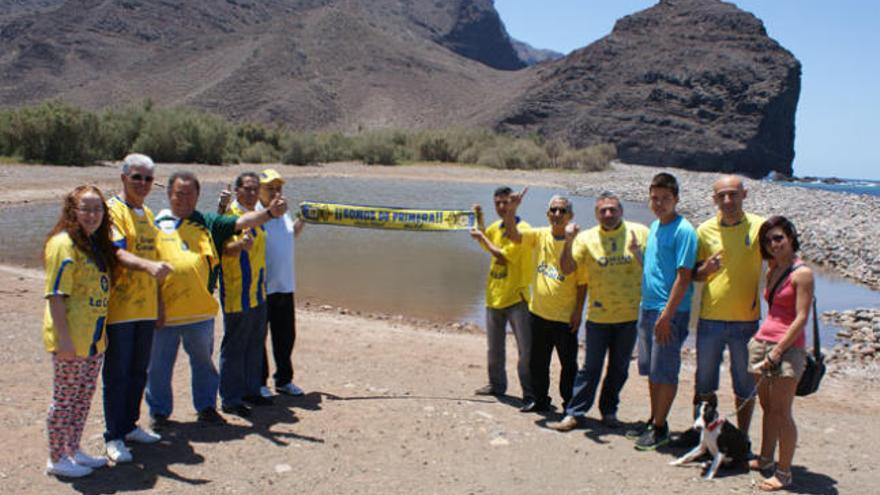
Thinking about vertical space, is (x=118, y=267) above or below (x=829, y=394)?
above

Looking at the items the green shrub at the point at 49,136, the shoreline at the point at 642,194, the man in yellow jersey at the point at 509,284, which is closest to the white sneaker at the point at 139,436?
the man in yellow jersey at the point at 509,284

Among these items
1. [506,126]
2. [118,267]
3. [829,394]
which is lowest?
[829,394]

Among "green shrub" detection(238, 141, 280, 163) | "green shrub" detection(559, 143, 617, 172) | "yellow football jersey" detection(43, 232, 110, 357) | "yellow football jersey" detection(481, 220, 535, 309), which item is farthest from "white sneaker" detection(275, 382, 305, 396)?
"green shrub" detection(559, 143, 617, 172)

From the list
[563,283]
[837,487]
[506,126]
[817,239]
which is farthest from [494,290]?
[506,126]

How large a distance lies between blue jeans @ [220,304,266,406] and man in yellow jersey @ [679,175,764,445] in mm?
3391

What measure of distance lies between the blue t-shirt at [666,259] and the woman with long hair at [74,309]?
3.62 meters

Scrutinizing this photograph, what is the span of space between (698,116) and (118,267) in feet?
359

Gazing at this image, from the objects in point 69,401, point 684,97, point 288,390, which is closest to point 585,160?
point 684,97

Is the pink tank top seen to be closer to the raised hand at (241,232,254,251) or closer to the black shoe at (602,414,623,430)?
the black shoe at (602,414,623,430)

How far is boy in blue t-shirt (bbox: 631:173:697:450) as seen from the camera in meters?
4.98

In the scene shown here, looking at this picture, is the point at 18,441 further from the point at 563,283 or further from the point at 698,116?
the point at 698,116

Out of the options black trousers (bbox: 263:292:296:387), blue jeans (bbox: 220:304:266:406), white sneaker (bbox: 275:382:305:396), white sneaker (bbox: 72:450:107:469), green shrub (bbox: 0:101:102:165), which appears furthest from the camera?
green shrub (bbox: 0:101:102:165)

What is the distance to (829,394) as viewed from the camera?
7992 millimetres

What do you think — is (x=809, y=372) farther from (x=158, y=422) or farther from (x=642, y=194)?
(x=642, y=194)
